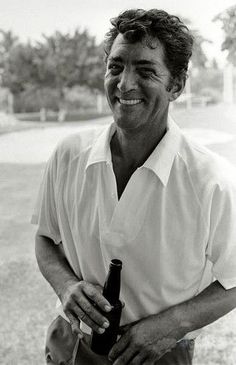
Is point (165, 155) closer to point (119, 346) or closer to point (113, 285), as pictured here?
point (113, 285)

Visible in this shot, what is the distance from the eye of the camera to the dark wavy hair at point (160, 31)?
1123mm

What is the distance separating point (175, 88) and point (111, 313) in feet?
1.81

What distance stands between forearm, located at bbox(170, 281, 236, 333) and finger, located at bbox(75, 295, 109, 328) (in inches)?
6.3

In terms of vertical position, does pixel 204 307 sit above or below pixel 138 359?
above

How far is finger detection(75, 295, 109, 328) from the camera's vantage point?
109 centimetres

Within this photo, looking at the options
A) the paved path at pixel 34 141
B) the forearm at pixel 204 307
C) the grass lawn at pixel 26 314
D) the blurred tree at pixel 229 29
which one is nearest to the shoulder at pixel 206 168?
the forearm at pixel 204 307

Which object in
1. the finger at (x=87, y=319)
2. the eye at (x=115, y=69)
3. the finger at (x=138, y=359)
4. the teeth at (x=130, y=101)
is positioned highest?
the eye at (x=115, y=69)

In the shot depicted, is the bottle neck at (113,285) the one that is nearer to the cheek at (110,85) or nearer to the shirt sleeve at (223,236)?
the shirt sleeve at (223,236)

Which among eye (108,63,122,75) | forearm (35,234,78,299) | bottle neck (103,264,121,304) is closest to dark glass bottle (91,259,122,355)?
bottle neck (103,264,121,304)

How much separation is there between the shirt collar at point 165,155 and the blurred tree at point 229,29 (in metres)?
1.26

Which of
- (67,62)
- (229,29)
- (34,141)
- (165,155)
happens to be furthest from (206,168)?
(34,141)

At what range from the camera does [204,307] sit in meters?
1.12

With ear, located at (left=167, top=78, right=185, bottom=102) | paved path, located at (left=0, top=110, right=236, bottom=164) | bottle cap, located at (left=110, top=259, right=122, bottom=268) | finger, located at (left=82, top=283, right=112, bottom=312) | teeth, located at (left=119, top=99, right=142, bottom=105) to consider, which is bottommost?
paved path, located at (left=0, top=110, right=236, bottom=164)

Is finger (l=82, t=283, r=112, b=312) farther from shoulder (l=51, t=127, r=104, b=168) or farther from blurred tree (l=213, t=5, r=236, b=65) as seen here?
blurred tree (l=213, t=5, r=236, b=65)
